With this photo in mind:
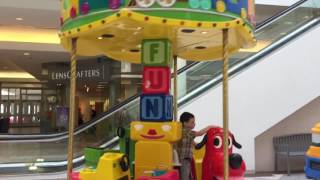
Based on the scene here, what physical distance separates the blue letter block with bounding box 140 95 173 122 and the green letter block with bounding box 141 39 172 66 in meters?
0.42

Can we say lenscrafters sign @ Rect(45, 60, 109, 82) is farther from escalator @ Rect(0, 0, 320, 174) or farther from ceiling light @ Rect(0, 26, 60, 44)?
escalator @ Rect(0, 0, 320, 174)

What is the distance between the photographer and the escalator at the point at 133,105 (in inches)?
345

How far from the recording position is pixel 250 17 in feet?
15.9

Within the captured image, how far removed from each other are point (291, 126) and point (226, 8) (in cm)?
616

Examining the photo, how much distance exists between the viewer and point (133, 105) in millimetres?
9117

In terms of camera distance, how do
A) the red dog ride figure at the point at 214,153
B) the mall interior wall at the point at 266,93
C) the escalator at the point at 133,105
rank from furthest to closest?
the mall interior wall at the point at 266,93, the escalator at the point at 133,105, the red dog ride figure at the point at 214,153

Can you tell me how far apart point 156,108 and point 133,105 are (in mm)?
3828

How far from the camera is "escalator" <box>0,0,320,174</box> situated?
28.7 ft

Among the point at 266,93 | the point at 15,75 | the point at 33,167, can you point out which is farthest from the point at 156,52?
the point at 15,75

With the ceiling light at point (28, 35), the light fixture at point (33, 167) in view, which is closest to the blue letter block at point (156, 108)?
the light fixture at point (33, 167)

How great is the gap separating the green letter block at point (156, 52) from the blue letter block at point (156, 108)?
1.38 feet

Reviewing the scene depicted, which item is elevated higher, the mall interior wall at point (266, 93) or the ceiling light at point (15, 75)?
the ceiling light at point (15, 75)

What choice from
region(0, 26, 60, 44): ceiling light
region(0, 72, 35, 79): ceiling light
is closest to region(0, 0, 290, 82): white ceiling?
region(0, 26, 60, 44): ceiling light

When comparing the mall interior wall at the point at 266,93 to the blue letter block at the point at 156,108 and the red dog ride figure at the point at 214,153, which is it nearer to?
the red dog ride figure at the point at 214,153
